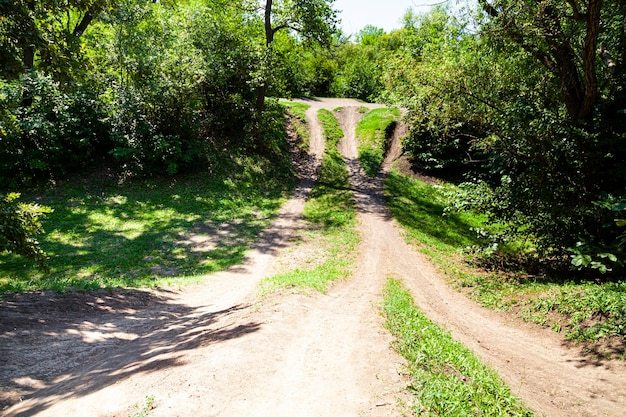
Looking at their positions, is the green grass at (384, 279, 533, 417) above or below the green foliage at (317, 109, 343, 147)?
below

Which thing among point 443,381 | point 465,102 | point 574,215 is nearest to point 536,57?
point 465,102

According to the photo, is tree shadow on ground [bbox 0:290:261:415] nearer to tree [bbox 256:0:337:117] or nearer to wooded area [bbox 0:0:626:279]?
wooded area [bbox 0:0:626:279]

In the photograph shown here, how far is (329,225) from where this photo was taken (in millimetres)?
14531

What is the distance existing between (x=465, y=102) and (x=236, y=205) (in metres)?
9.84

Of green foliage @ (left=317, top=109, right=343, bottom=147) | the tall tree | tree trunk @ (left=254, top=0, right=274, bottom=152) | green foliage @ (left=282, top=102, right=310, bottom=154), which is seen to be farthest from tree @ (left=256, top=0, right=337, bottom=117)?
the tall tree

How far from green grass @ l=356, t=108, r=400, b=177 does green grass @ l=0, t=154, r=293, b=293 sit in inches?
208

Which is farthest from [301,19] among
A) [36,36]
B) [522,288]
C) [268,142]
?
[522,288]

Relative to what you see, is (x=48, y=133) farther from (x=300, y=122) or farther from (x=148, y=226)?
(x=300, y=122)

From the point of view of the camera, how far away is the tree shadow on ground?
5027 millimetres

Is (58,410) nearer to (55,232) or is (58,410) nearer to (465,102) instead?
(55,232)

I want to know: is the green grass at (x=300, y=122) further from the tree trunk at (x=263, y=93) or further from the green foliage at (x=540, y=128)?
the green foliage at (x=540, y=128)

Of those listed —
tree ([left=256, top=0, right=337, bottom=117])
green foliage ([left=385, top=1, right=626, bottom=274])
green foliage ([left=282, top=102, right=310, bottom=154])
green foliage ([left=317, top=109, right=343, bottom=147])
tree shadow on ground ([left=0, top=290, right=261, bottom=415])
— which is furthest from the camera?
green foliage ([left=317, top=109, right=343, bottom=147])

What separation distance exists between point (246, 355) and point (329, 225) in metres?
9.79

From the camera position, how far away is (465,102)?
36.1 feet
